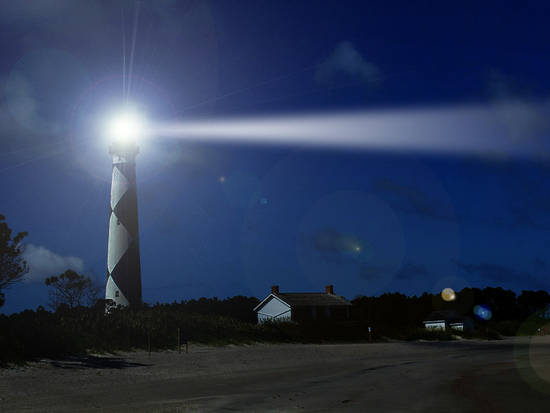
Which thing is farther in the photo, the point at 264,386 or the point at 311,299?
the point at 311,299

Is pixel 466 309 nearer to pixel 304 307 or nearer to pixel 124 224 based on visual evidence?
pixel 304 307

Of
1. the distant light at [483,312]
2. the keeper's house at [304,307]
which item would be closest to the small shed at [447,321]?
the distant light at [483,312]

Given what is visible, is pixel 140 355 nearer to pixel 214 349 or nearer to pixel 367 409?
pixel 214 349

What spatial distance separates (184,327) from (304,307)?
21.6m

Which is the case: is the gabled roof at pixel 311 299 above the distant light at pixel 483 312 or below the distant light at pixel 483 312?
above

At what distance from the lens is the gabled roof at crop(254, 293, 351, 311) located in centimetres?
5680

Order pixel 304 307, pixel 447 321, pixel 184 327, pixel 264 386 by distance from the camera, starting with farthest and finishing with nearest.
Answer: pixel 447 321, pixel 304 307, pixel 184 327, pixel 264 386

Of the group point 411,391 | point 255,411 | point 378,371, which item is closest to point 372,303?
point 378,371

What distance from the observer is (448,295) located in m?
80.4

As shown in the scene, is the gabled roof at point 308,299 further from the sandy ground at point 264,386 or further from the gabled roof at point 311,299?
the sandy ground at point 264,386

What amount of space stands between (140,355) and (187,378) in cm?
1060

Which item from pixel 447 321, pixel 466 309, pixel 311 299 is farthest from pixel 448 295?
pixel 311 299

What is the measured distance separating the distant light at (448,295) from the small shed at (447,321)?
880 cm

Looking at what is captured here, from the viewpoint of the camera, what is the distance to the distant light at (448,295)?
78812mm
